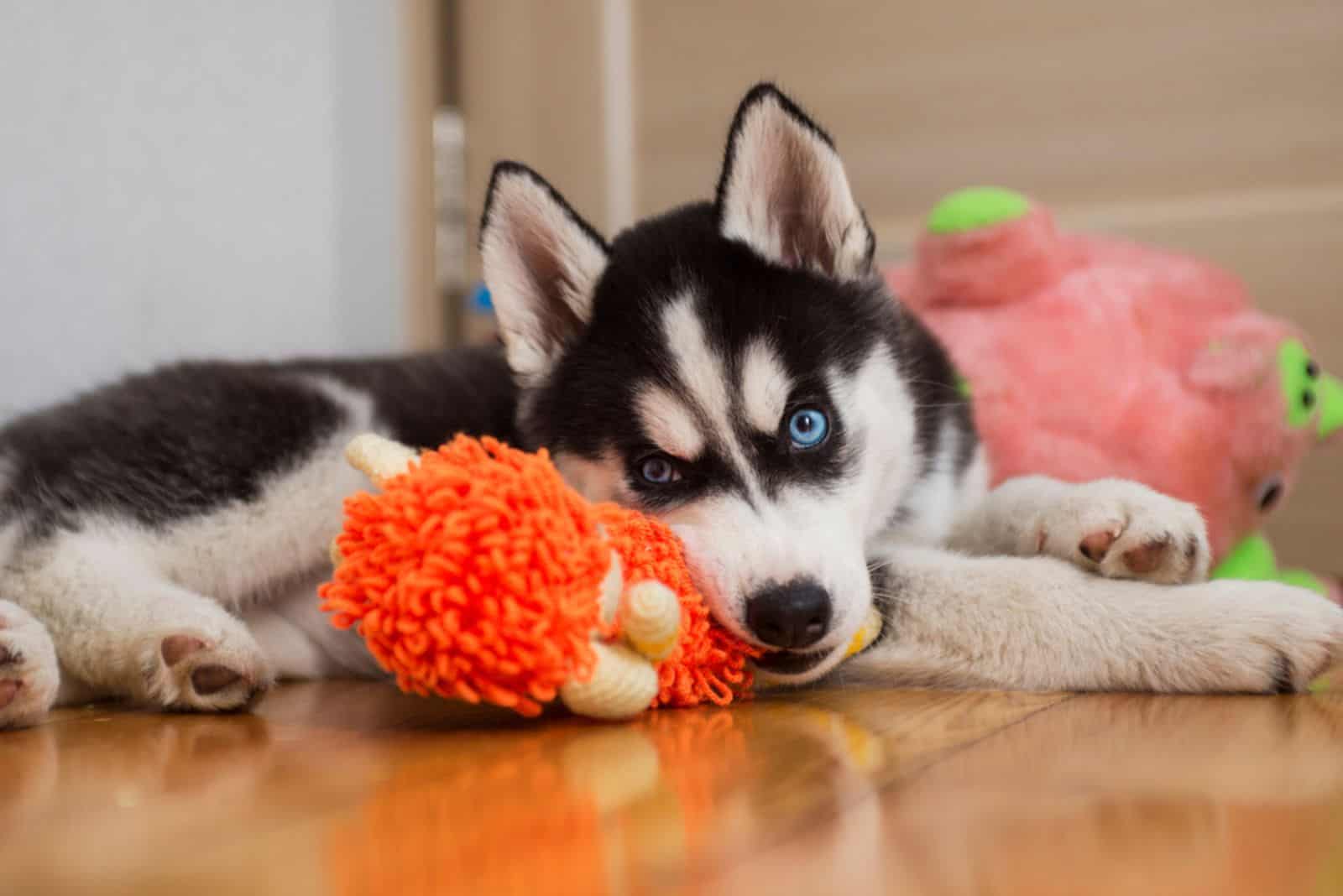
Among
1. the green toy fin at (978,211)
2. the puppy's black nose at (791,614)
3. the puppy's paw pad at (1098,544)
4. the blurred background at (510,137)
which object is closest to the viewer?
the puppy's black nose at (791,614)

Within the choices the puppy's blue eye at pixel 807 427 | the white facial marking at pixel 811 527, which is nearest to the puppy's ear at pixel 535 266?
the white facial marking at pixel 811 527

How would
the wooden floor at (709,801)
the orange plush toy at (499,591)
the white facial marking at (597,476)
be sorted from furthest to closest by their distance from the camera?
1. the white facial marking at (597,476)
2. the orange plush toy at (499,591)
3. the wooden floor at (709,801)

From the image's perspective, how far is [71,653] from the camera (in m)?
1.75

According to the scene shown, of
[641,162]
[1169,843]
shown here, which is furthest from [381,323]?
[1169,843]

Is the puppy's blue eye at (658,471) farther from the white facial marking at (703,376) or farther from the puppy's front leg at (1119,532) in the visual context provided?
the puppy's front leg at (1119,532)

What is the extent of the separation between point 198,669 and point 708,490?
77 centimetres

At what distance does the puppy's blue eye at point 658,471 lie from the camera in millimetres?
1770

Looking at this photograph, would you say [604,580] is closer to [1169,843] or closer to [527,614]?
[527,614]

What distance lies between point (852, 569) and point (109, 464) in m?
1.26

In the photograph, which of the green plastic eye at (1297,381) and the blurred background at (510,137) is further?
the blurred background at (510,137)

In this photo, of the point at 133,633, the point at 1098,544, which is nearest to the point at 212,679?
the point at 133,633

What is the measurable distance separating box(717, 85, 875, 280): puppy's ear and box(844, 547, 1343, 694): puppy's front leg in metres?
0.55

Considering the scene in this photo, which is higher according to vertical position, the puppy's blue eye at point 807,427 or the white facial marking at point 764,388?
the white facial marking at point 764,388

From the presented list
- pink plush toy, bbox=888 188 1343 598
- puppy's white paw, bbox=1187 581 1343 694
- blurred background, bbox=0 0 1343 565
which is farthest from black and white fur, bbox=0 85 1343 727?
blurred background, bbox=0 0 1343 565
